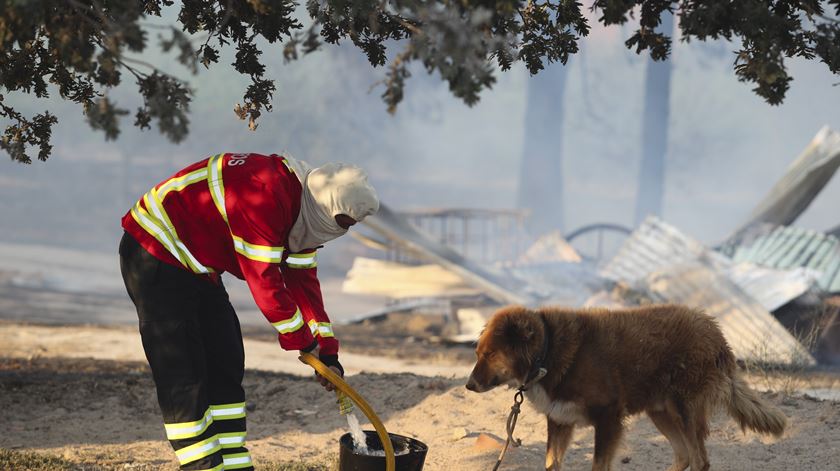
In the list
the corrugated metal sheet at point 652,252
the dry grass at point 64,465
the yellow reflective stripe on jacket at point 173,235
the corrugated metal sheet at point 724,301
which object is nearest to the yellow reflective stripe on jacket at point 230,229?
the yellow reflective stripe on jacket at point 173,235

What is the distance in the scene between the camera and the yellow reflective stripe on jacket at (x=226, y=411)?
440cm

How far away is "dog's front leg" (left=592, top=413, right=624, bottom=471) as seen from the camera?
5.15 m

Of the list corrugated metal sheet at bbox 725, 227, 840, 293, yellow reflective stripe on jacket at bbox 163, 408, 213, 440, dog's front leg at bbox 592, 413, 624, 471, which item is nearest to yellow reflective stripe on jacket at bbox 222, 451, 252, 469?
yellow reflective stripe on jacket at bbox 163, 408, 213, 440

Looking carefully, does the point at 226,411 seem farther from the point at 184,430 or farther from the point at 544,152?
the point at 544,152

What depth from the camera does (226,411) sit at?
4414mm

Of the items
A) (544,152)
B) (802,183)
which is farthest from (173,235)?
(544,152)

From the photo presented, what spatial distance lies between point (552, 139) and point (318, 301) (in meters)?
28.6

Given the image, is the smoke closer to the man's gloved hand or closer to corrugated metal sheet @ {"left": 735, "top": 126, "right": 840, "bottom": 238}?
corrugated metal sheet @ {"left": 735, "top": 126, "right": 840, "bottom": 238}

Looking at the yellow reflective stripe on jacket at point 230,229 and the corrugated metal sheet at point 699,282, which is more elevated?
the yellow reflective stripe on jacket at point 230,229

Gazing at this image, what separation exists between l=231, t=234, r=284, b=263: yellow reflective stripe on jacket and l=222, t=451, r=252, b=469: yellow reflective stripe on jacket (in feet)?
3.60

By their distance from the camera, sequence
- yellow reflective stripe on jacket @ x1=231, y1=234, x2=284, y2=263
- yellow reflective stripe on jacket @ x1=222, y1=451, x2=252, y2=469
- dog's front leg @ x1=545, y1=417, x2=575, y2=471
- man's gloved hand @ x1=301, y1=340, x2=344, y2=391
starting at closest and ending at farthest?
yellow reflective stripe on jacket @ x1=231, y1=234, x2=284, y2=263 < man's gloved hand @ x1=301, y1=340, x2=344, y2=391 < yellow reflective stripe on jacket @ x1=222, y1=451, x2=252, y2=469 < dog's front leg @ x1=545, y1=417, x2=575, y2=471

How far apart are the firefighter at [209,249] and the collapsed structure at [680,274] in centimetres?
1028

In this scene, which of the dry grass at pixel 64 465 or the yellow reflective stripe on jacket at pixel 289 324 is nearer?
the yellow reflective stripe on jacket at pixel 289 324

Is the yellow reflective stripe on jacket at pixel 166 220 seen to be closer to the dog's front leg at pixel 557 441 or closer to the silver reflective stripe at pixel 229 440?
the silver reflective stripe at pixel 229 440
